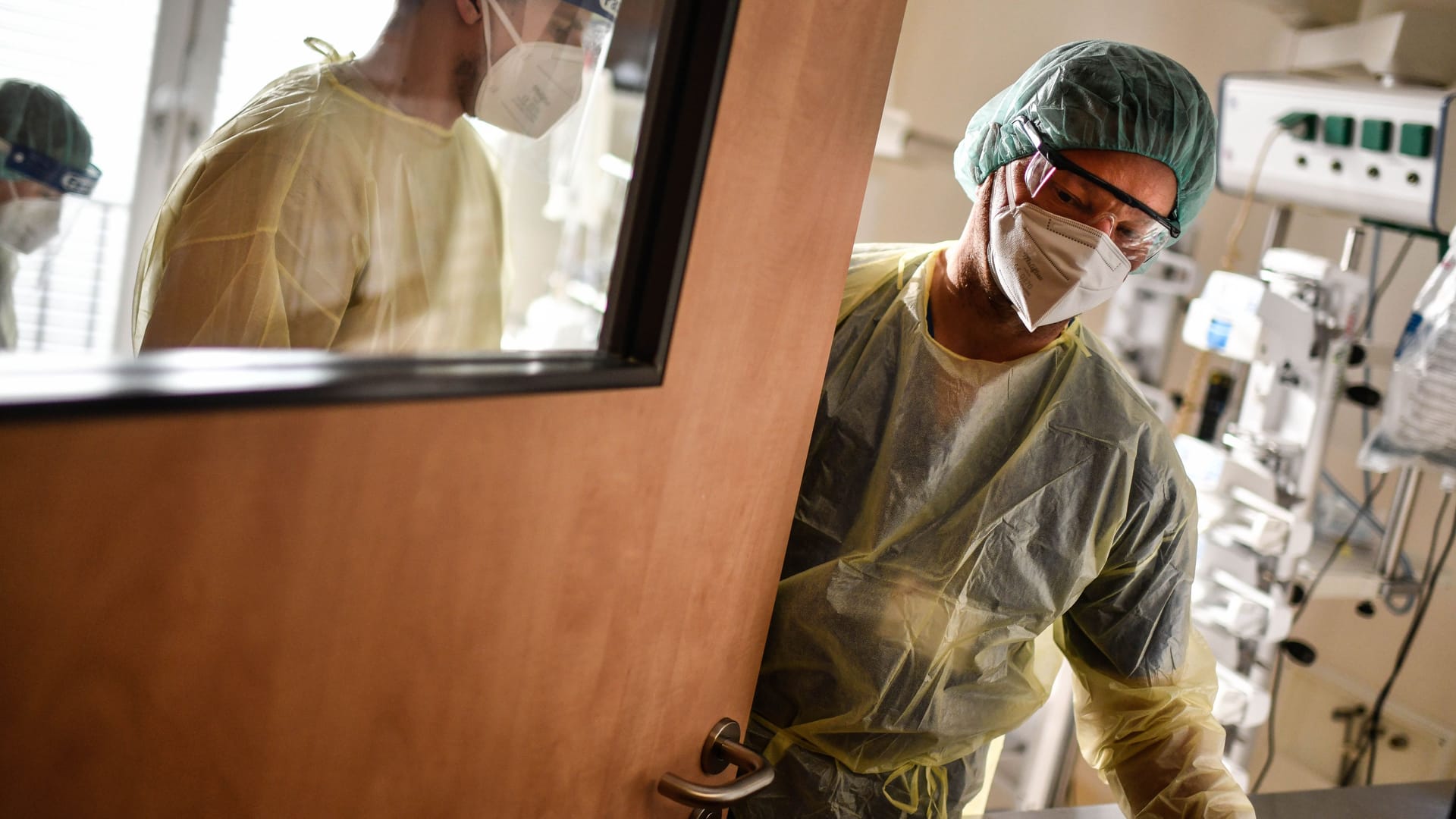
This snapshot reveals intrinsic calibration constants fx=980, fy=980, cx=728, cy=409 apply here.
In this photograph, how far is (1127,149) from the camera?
103 cm

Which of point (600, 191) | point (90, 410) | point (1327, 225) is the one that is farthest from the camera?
point (1327, 225)

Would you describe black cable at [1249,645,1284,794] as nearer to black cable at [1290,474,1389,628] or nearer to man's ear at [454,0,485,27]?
black cable at [1290,474,1389,628]

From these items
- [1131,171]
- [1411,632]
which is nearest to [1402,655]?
[1411,632]

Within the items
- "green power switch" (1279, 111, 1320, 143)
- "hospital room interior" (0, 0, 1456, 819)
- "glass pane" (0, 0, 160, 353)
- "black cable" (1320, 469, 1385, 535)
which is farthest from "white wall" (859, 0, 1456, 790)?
"glass pane" (0, 0, 160, 353)

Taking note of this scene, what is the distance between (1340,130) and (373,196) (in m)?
2.08

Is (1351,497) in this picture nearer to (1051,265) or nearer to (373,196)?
(1051,265)

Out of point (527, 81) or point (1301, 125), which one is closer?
point (527, 81)

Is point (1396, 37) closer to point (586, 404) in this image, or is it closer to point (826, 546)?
point (826, 546)

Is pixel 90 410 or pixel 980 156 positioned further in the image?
pixel 980 156

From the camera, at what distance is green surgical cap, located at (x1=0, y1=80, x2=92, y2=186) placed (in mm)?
496

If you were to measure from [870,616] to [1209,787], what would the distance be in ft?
1.39

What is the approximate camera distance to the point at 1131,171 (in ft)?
3.42

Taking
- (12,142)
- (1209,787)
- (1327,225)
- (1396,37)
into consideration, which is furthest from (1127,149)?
(1327,225)

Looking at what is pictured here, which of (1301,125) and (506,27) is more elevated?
(1301,125)
